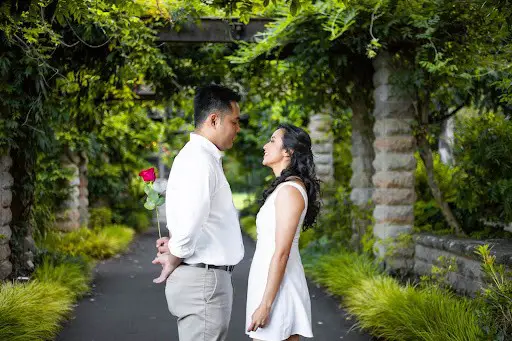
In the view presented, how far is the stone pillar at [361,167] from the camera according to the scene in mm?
9284

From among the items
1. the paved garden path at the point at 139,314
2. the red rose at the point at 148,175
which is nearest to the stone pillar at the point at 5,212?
the paved garden path at the point at 139,314

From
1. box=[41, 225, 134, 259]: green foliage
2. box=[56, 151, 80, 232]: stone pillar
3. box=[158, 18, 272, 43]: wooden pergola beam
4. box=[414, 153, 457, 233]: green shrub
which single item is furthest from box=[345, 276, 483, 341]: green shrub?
box=[56, 151, 80, 232]: stone pillar

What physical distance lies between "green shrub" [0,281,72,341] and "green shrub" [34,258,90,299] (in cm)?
43

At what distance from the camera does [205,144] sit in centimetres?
305

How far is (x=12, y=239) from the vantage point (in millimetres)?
7336

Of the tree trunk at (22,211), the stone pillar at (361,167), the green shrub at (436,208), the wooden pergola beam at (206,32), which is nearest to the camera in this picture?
the tree trunk at (22,211)

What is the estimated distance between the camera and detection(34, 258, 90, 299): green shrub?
7.44 metres

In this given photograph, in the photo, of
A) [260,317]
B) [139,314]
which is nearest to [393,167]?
[139,314]

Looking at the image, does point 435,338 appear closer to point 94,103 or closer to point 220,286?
point 220,286

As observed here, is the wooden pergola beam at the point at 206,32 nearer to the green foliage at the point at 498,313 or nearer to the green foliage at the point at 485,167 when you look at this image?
the green foliage at the point at 485,167

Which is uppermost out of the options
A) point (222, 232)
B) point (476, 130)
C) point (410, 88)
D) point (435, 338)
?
point (410, 88)

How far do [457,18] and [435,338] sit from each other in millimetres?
3714

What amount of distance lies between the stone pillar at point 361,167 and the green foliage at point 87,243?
4.30 m

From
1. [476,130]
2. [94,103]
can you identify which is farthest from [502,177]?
[94,103]
